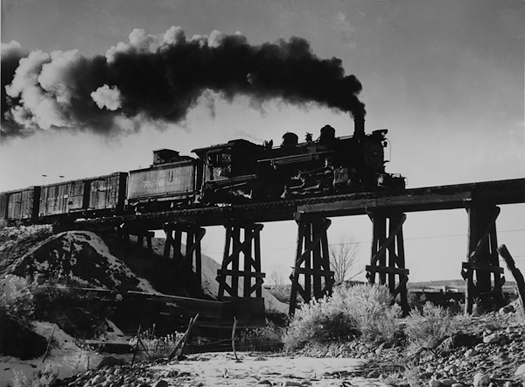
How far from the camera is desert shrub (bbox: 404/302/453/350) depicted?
9.32 meters

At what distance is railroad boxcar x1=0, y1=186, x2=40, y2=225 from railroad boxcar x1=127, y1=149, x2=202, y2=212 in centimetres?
583

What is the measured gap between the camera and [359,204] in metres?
14.1

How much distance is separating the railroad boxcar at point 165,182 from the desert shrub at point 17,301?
868cm

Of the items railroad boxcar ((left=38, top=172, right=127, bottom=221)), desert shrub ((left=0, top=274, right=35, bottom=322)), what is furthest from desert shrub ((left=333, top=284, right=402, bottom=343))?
railroad boxcar ((left=38, top=172, right=127, bottom=221))

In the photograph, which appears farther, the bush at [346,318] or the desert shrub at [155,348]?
the desert shrub at [155,348]

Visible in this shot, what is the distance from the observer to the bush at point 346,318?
11.1 meters

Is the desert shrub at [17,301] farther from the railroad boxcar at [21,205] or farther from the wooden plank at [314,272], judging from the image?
the railroad boxcar at [21,205]

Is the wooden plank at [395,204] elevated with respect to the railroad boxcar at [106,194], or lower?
lower

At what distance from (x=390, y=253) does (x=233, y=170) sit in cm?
653

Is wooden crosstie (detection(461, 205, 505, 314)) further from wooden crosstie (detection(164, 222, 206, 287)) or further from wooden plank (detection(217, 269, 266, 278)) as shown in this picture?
wooden crosstie (detection(164, 222, 206, 287))

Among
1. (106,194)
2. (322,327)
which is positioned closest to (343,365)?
(322,327)

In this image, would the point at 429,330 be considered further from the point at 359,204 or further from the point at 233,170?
the point at 233,170

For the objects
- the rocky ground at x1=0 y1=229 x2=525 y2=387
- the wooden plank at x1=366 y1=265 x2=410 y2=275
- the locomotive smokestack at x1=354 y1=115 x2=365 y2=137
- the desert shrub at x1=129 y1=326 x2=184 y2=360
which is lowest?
the desert shrub at x1=129 y1=326 x2=184 y2=360

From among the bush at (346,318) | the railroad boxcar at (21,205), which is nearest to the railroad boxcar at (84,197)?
the railroad boxcar at (21,205)
